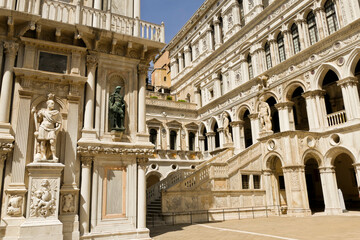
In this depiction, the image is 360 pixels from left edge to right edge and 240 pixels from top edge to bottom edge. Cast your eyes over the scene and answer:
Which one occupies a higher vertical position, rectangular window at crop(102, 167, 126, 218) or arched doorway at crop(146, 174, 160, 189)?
arched doorway at crop(146, 174, 160, 189)

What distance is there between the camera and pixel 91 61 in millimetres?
10820

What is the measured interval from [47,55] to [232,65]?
19182mm

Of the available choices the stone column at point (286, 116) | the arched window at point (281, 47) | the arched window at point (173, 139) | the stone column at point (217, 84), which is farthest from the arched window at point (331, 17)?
the arched window at point (173, 139)

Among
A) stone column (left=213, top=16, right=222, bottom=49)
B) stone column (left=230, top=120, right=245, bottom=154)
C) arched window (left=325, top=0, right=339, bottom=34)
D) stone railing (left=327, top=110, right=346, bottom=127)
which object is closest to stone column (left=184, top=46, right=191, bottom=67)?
stone column (left=213, top=16, right=222, bottom=49)

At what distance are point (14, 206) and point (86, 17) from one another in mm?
6851

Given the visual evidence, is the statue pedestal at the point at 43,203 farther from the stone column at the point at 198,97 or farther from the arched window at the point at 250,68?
the stone column at the point at 198,97

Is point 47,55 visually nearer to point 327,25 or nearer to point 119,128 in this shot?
point 119,128

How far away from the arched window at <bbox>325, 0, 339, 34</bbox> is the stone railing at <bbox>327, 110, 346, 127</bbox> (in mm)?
5354

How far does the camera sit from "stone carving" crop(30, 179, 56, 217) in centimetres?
852

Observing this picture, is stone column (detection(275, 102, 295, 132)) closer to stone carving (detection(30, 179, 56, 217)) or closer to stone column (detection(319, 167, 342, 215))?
stone column (detection(319, 167, 342, 215))

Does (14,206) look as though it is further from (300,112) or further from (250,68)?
(300,112)

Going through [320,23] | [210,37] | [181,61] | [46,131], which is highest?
[181,61]

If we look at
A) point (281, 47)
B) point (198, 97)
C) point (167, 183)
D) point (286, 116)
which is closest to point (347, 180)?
point (286, 116)

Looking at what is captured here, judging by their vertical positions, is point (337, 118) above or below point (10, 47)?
below
